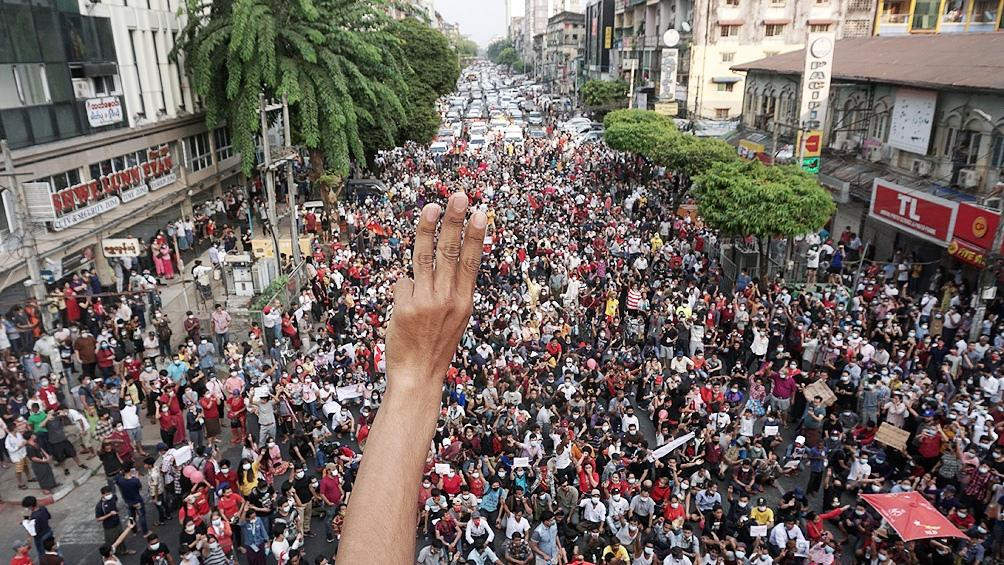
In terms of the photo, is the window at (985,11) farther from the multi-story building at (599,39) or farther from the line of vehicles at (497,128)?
the multi-story building at (599,39)

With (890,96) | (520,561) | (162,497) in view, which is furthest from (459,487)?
(890,96)

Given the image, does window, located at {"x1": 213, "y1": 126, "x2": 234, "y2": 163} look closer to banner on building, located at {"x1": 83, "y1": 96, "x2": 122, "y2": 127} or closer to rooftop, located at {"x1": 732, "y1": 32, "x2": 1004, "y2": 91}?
banner on building, located at {"x1": 83, "y1": 96, "x2": 122, "y2": 127}

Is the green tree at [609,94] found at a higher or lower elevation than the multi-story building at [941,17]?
lower

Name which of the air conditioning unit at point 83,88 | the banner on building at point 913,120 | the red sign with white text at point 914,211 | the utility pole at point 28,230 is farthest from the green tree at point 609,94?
the utility pole at point 28,230

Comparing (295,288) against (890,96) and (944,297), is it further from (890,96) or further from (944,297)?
(890,96)


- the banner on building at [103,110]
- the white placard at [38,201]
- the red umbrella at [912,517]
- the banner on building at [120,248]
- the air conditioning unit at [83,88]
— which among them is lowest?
the red umbrella at [912,517]

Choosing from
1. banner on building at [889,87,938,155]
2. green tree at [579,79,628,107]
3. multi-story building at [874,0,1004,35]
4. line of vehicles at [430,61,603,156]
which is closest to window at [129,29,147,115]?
line of vehicles at [430,61,603,156]

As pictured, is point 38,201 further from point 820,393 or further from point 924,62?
point 924,62
